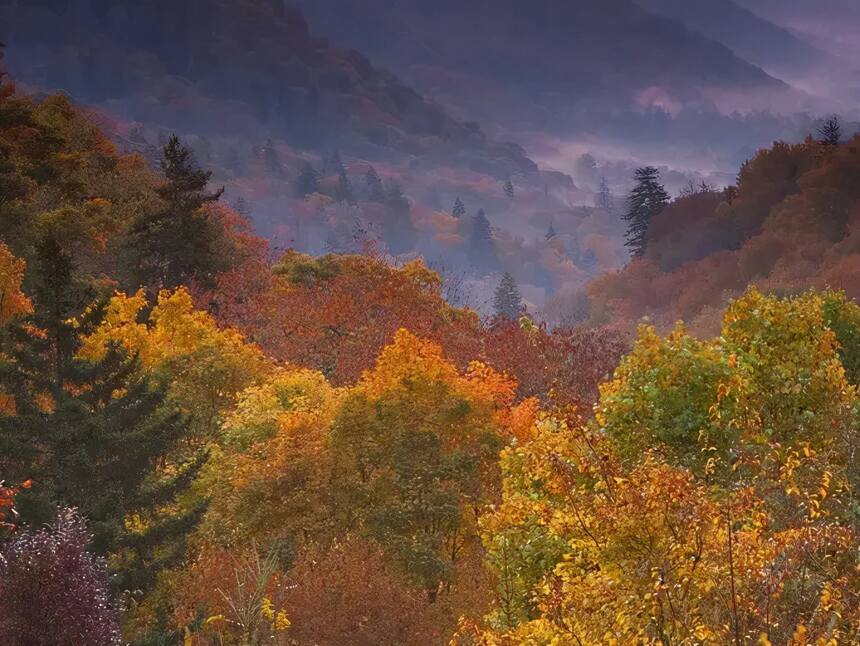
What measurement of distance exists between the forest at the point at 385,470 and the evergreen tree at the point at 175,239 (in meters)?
0.20

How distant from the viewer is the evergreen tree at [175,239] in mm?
58312

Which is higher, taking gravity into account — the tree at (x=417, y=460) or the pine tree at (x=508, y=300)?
the pine tree at (x=508, y=300)

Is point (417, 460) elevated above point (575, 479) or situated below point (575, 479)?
above

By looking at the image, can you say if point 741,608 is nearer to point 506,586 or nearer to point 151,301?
point 506,586

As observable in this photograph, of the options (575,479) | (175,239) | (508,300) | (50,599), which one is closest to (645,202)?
(508,300)

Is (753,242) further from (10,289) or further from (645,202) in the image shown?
(10,289)

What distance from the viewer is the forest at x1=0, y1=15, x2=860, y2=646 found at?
10625 millimetres

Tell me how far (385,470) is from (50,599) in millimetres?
13668

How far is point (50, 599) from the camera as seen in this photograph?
52.8 ft

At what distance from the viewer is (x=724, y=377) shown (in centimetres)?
1836

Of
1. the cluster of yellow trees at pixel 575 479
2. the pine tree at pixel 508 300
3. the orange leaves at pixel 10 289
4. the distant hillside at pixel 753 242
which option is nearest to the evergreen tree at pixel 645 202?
the distant hillside at pixel 753 242

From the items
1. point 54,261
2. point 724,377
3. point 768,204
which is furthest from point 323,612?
point 768,204

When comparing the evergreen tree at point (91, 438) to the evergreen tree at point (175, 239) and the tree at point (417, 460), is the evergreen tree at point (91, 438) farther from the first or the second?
the evergreen tree at point (175, 239)

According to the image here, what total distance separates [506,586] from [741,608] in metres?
7.90
